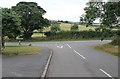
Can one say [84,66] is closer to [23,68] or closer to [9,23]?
[23,68]

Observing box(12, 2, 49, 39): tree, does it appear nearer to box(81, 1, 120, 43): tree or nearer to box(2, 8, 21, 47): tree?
box(81, 1, 120, 43): tree

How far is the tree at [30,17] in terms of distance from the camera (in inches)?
3059

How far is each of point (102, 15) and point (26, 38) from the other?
42009 mm

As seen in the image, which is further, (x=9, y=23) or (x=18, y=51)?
(x=18, y=51)

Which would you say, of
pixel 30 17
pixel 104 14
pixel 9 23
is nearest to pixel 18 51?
pixel 9 23

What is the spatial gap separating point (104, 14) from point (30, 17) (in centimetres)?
3848

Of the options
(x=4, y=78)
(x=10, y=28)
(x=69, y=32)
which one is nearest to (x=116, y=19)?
(x=10, y=28)

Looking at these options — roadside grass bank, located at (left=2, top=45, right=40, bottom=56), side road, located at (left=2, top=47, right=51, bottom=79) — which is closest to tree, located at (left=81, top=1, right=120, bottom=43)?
roadside grass bank, located at (left=2, top=45, right=40, bottom=56)

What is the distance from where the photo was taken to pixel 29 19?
78.0 m

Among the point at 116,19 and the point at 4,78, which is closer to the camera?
the point at 4,78

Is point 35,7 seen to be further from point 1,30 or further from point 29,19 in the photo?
point 1,30

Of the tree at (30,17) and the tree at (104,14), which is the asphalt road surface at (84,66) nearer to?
the tree at (104,14)

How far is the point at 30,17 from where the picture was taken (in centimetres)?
7812

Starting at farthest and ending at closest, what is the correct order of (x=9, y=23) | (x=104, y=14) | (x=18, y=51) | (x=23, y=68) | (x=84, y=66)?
1. (x=104, y=14)
2. (x=18, y=51)
3. (x=9, y=23)
4. (x=84, y=66)
5. (x=23, y=68)
